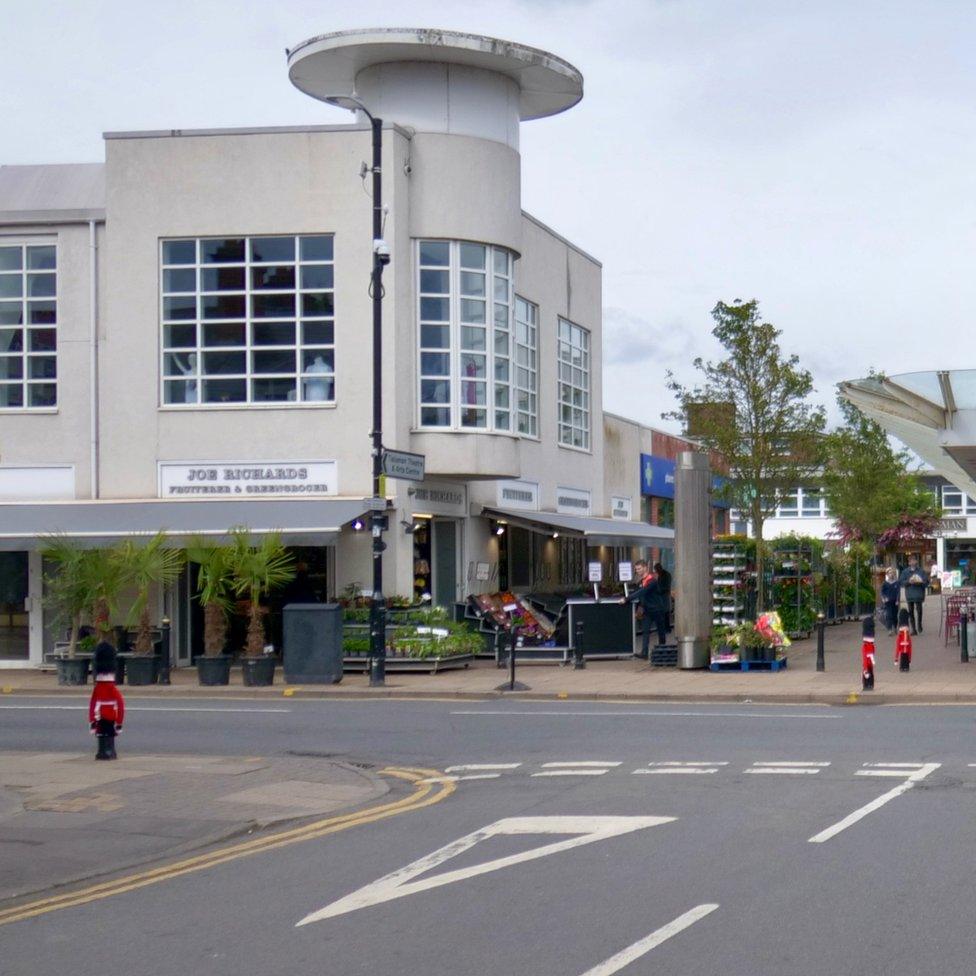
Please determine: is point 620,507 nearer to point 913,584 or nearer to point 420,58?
point 913,584

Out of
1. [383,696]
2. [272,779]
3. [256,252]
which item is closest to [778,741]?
[272,779]

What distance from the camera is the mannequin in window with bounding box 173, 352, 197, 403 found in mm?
29891

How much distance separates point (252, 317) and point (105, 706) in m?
15.2

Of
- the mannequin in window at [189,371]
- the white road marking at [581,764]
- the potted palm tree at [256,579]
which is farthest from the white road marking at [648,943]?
the mannequin in window at [189,371]

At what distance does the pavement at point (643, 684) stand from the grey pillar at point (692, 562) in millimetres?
545

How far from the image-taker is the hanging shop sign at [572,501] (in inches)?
1494

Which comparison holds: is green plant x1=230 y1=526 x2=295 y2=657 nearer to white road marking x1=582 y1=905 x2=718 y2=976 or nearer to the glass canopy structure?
the glass canopy structure

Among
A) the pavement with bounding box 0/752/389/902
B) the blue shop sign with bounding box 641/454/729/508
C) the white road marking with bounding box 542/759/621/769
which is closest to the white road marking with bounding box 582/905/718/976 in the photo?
the pavement with bounding box 0/752/389/902

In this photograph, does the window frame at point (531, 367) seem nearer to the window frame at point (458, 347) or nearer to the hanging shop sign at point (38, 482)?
the window frame at point (458, 347)

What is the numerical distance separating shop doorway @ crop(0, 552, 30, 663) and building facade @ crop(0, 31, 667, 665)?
0.05m

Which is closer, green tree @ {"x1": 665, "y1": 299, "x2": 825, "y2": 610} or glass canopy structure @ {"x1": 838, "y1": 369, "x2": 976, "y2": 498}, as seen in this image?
glass canopy structure @ {"x1": 838, "y1": 369, "x2": 976, "y2": 498}

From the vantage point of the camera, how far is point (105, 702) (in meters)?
15.6

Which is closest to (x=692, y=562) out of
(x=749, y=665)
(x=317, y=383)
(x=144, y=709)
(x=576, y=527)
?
(x=749, y=665)

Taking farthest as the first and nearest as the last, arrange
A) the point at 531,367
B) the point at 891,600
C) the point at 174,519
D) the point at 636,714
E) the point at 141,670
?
the point at 531,367, the point at 891,600, the point at 174,519, the point at 141,670, the point at 636,714
